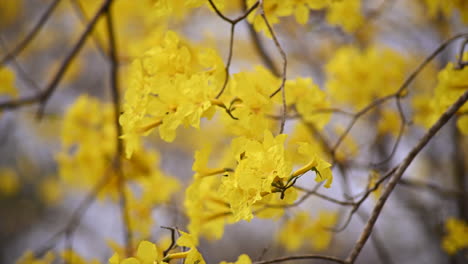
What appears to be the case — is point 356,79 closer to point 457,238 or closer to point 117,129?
point 457,238

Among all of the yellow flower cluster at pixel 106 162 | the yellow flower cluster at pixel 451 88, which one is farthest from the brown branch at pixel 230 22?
the yellow flower cluster at pixel 106 162

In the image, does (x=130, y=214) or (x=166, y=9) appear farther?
(x=130, y=214)

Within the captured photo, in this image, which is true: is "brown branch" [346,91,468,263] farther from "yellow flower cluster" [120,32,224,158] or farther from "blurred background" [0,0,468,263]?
"blurred background" [0,0,468,263]

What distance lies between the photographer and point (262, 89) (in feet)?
2.24

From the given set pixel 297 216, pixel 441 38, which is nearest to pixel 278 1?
pixel 297 216

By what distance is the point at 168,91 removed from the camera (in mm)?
642

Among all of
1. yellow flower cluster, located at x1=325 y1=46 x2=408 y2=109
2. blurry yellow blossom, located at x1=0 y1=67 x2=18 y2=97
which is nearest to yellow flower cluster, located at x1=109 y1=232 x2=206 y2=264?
blurry yellow blossom, located at x1=0 y1=67 x2=18 y2=97

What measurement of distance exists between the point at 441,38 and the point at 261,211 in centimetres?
162

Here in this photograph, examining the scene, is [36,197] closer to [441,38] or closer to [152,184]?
[152,184]

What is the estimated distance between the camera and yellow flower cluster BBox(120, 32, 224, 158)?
64 cm

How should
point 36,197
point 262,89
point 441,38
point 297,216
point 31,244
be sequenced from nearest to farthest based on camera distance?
point 262,89 → point 297,216 → point 441,38 → point 31,244 → point 36,197

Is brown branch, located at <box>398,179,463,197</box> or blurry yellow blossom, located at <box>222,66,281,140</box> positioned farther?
brown branch, located at <box>398,179,463,197</box>

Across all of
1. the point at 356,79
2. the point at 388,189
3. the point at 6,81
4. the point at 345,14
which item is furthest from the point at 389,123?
the point at 6,81

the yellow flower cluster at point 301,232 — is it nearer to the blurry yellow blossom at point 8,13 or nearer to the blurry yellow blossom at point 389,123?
the blurry yellow blossom at point 389,123
